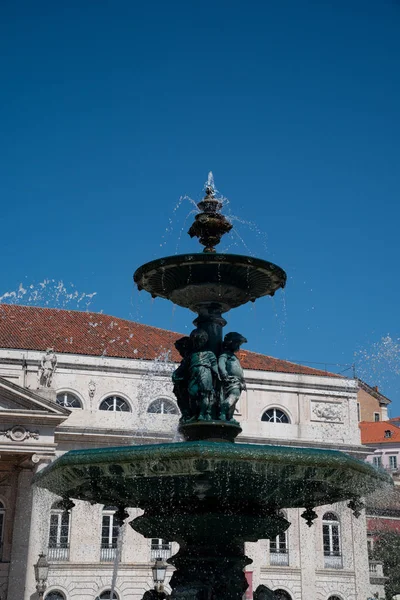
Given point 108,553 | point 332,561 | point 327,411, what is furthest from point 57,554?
point 327,411

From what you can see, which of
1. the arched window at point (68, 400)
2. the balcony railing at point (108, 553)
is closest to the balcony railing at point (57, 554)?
the balcony railing at point (108, 553)

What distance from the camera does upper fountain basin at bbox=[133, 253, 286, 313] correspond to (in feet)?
29.5

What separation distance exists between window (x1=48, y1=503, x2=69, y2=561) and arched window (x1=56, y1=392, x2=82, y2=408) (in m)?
4.11

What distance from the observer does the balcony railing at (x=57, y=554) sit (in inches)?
1165

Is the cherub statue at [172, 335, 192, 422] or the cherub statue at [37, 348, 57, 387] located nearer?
the cherub statue at [172, 335, 192, 422]

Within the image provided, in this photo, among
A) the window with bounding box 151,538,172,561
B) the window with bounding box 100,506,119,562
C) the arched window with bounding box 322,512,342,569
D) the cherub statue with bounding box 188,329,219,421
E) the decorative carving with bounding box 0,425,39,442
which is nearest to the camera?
the cherub statue with bounding box 188,329,219,421

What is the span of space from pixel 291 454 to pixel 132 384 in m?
25.5

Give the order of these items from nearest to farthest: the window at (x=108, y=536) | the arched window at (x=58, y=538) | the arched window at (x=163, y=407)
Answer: the arched window at (x=58, y=538) < the window at (x=108, y=536) < the arched window at (x=163, y=407)

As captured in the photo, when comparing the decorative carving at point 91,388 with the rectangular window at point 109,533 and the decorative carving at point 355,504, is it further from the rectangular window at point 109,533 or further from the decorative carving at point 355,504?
the decorative carving at point 355,504

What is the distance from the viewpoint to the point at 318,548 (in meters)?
32.8

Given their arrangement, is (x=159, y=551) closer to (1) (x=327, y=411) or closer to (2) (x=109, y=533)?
(2) (x=109, y=533)

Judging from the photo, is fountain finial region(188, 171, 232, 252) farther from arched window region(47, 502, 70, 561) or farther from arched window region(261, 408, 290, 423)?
arched window region(261, 408, 290, 423)

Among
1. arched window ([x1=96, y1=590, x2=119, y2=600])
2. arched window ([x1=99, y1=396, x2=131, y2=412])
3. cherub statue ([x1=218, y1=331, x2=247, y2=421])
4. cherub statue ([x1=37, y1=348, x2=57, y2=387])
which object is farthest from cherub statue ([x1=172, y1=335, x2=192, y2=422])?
arched window ([x1=99, y1=396, x2=131, y2=412])

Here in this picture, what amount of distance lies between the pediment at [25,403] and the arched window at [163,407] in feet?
19.2
